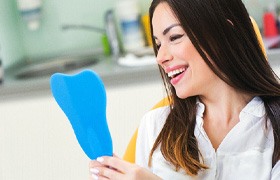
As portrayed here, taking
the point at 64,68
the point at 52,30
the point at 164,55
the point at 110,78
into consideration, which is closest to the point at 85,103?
the point at 164,55

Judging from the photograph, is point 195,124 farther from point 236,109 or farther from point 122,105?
point 122,105

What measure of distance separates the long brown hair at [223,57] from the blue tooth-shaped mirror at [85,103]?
0.28m

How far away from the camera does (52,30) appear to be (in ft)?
10.1

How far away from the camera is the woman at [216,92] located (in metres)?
1.37

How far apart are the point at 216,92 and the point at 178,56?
0.52ft

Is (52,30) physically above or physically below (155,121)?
above

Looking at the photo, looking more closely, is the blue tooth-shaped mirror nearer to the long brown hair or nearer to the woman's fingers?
the woman's fingers

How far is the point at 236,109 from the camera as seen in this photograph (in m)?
1.49

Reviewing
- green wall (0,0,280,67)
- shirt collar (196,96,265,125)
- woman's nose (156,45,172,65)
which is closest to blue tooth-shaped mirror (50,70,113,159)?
woman's nose (156,45,172,65)

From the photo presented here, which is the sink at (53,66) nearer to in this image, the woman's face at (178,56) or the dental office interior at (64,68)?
the dental office interior at (64,68)

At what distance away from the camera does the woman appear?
1.37 meters

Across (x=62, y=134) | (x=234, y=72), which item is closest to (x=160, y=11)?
(x=234, y=72)

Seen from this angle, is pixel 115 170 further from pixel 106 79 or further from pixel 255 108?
pixel 106 79

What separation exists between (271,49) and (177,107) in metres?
1.05
